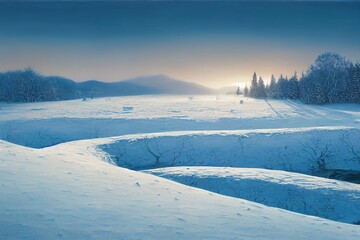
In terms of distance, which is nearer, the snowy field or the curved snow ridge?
the snowy field

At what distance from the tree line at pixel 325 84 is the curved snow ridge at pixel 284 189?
5467cm

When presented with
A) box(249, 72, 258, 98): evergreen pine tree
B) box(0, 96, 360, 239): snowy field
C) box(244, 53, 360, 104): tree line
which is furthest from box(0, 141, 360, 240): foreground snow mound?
box(249, 72, 258, 98): evergreen pine tree

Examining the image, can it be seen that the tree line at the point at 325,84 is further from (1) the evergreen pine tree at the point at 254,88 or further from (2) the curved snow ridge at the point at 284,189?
(2) the curved snow ridge at the point at 284,189

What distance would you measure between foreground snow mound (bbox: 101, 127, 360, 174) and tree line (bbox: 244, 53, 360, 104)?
138 feet

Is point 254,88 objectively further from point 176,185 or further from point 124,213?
point 124,213

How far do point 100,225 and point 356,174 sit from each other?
24.5 metres

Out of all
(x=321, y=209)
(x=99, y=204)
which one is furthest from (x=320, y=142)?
(x=99, y=204)

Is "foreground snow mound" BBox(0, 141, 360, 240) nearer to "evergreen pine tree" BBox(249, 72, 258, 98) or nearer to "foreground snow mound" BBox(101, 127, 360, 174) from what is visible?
"foreground snow mound" BBox(101, 127, 360, 174)

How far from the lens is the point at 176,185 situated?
12289 mm

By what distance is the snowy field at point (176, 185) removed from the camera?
7.16m

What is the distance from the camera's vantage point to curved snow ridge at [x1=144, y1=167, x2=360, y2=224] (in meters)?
15.5

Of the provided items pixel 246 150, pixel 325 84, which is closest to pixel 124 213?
pixel 246 150

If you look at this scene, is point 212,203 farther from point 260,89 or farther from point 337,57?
point 260,89

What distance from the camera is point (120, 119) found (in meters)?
43.4
